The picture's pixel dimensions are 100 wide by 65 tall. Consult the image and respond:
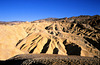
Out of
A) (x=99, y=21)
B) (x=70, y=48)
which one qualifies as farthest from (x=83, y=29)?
(x=70, y=48)

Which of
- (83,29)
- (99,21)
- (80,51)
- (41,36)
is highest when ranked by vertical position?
(99,21)

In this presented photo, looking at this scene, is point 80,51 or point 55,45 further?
point 55,45

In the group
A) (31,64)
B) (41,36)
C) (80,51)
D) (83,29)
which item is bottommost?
(80,51)

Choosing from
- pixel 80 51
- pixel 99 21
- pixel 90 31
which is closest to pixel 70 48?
pixel 80 51

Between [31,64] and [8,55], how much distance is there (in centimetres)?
588

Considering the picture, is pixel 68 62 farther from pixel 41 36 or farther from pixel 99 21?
pixel 99 21

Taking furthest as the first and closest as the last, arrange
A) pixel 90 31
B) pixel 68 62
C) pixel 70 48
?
pixel 90 31 → pixel 70 48 → pixel 68 62

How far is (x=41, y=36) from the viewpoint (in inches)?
710

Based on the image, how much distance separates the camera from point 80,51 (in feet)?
47.1

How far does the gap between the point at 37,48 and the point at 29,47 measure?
1384 mm

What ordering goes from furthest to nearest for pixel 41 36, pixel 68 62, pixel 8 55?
1. pixel 41 36
2. pixel 8 55
3. pixel 68 62

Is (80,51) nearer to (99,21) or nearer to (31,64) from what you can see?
(31,64)

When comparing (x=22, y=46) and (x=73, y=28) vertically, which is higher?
(x=73, y=28)

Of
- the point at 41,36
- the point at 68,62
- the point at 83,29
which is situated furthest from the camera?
the point at 83,29
